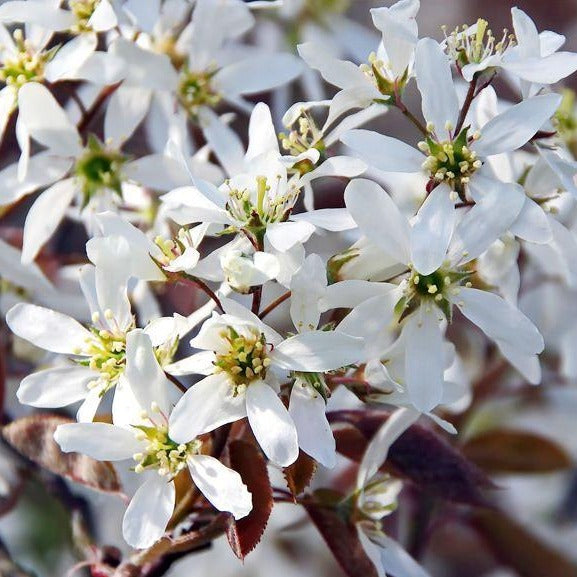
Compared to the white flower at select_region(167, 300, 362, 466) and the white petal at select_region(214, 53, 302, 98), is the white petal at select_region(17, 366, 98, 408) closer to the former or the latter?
the white flower at select_region(167, 300, 362, 466)

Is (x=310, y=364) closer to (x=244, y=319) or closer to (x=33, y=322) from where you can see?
(x=244, y=319)

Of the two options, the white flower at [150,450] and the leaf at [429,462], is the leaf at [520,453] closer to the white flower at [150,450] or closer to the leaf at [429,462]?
the leaf at [429,462]

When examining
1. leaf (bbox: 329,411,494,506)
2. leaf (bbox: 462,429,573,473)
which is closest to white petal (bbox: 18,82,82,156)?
leaf (bbox: 329,411,494,506)

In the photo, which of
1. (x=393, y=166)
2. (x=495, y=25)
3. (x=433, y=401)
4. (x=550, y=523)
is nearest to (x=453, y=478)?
(x=433, y=401)

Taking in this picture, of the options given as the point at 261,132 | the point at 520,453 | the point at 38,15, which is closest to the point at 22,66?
the point at 38,15

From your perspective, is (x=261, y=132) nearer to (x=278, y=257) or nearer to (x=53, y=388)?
(x=278, y=257)

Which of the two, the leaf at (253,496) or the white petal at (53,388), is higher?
the white petal at (53,388)

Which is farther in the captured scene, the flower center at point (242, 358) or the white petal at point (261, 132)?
the white petal at point (261, 132)

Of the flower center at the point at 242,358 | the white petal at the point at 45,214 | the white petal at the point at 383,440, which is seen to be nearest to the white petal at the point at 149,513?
the flower center at the point at 242,358
